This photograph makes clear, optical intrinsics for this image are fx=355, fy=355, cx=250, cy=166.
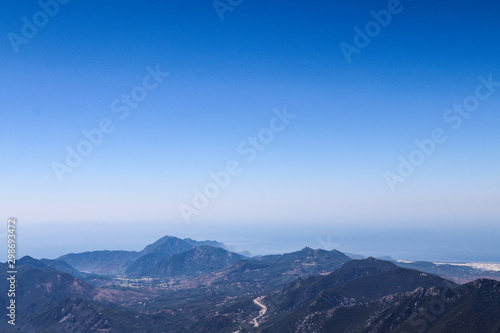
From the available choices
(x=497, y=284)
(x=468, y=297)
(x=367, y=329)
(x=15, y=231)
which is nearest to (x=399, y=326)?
(x=367, y=329)

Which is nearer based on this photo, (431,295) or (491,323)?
(491,323)

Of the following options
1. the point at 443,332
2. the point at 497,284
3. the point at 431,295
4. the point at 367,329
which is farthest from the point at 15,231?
the point at 497,284

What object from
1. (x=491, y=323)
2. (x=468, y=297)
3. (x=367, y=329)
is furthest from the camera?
(x=367, y=329)

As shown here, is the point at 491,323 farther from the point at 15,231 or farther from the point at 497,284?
the point at 15,231

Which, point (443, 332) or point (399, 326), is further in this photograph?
point (399, 326)

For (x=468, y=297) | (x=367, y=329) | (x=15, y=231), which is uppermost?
(x=15, y=231)

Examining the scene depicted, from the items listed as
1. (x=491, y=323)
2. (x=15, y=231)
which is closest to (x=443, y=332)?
(x=491, y=323)

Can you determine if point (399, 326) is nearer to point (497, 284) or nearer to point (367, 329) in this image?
point (367, 329)

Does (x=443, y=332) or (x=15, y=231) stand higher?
(x=15, y=231)

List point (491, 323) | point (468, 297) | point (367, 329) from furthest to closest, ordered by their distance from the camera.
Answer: point (367, 329) < point (468, 297) < point (491, 323)

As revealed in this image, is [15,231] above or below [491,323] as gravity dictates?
above
